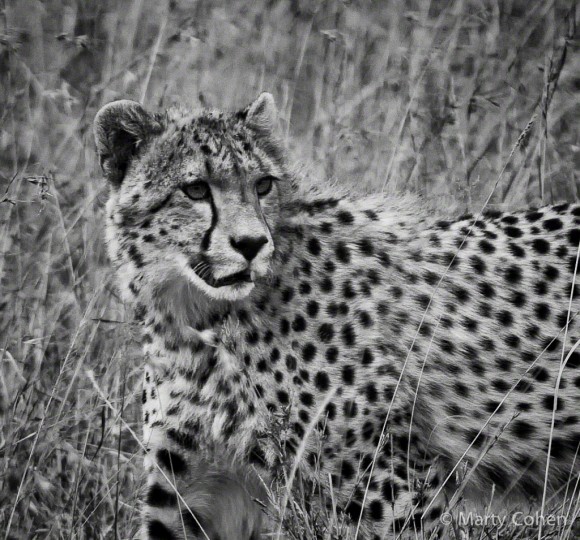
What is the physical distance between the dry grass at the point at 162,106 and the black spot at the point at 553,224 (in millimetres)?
365

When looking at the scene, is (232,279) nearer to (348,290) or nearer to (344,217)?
(348,290)

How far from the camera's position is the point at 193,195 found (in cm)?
308

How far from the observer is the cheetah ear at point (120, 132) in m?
3.20

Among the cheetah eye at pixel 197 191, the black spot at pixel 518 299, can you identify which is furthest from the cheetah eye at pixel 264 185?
the black spot at pixel 518 299

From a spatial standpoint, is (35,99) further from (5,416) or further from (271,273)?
(271,273)

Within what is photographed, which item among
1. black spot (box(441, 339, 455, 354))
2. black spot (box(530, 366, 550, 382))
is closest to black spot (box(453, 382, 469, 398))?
black spot (box(441, 339, 455, 354))

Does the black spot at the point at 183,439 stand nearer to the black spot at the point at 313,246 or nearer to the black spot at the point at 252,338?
the black spot at the point at 252,338

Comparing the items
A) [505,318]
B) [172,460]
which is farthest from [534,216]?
[172,460]

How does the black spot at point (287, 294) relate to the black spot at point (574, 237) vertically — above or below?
below

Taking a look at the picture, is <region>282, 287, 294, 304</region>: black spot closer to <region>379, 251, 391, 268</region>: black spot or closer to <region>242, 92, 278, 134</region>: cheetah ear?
<region>379, 251, 391, 268</region>: black spot

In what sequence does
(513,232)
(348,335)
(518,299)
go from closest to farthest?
(348,335) → (518,299) → (513,232)

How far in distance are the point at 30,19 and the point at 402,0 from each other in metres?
2.35

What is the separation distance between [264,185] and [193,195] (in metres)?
0.26

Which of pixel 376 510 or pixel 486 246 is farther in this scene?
pixel 486 246
